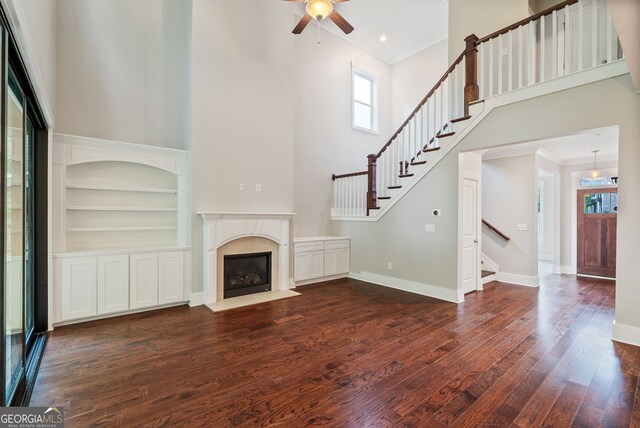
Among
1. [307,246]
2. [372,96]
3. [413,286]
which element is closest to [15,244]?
[307,246]

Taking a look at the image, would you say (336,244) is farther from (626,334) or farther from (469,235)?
(626,334)

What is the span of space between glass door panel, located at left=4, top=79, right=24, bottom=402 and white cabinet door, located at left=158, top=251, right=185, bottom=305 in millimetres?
1646

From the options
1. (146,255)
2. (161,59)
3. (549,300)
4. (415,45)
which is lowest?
(549,300)

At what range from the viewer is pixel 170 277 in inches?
167

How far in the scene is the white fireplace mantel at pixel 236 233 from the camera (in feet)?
14.5

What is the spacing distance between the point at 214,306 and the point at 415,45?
7.66 metres

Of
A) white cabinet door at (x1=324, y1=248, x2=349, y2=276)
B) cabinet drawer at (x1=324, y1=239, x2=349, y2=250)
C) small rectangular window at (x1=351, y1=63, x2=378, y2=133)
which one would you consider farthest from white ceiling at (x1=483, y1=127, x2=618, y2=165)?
white cabinet door at (x1=324, y1=248, x2=349, y2=276)

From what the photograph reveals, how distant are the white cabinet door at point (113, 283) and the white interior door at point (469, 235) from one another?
4.96 m

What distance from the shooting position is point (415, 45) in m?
7.60

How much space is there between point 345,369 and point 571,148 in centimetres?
627

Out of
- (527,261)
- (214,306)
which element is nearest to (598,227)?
(527,261)

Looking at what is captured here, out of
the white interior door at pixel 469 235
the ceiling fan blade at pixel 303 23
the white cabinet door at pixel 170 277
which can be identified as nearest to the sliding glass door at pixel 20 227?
the white cabinet door at pixel 170 277

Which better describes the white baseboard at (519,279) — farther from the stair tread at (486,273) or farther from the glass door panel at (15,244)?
the glass door panel at (15,244)

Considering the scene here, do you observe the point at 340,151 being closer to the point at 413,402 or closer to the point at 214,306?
the point at 214,306
